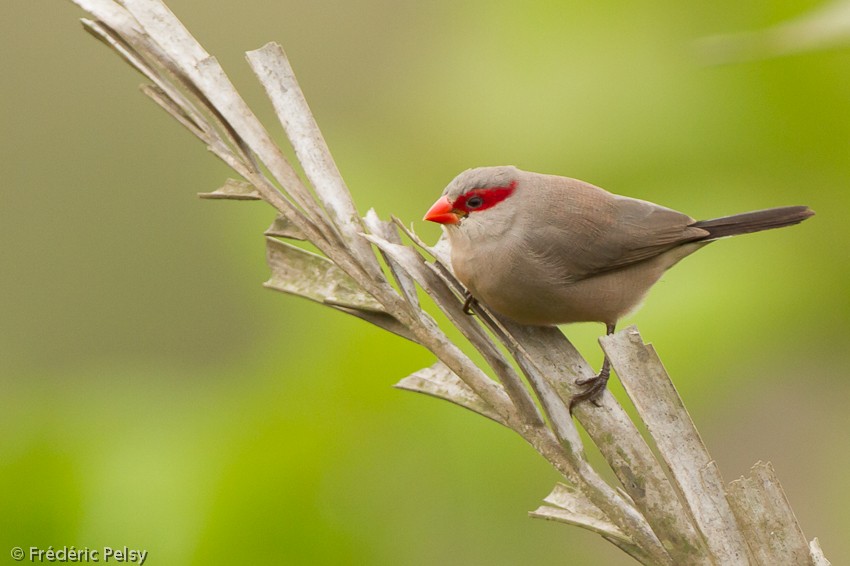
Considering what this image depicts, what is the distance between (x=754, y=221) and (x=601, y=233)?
0.33m

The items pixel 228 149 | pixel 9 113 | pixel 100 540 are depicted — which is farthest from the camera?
pixel 9 113

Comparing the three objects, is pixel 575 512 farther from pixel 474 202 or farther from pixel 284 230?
pixel 474 202

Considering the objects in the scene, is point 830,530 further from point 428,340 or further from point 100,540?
point 100,540

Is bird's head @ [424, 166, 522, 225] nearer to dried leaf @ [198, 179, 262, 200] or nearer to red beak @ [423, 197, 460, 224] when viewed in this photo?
red beak @ [423, 197, 460, 224]

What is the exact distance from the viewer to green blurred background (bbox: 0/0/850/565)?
2020 millimetres

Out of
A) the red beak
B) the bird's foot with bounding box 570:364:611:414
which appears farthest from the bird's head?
the bird's foot with bounding box 570:364:611:414

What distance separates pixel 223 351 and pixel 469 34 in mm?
1317

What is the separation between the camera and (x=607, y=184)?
2598mm

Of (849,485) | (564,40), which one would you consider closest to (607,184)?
(564,40)

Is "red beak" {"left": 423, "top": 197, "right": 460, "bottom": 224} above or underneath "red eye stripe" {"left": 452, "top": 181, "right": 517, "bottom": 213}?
underneath

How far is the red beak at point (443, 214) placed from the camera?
2.20 meters

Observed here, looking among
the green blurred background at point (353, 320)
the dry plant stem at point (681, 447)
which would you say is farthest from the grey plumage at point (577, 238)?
the dry plant stem at point (681, 447)

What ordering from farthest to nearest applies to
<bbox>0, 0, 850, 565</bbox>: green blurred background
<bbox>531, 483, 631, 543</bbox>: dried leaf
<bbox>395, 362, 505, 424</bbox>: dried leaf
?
<bbox>0, 0, 850, 565</bbox>: green blurred background → <bbox>395, 362, 505, 424</bbox>: dried leaf → <bbox>531, 483, 631, 543</bbox>: dried leaf

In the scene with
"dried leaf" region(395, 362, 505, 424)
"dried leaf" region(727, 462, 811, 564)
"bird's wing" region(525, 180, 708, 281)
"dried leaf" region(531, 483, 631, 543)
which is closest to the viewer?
"dried leaf" region(727, 462, 811, 564)
